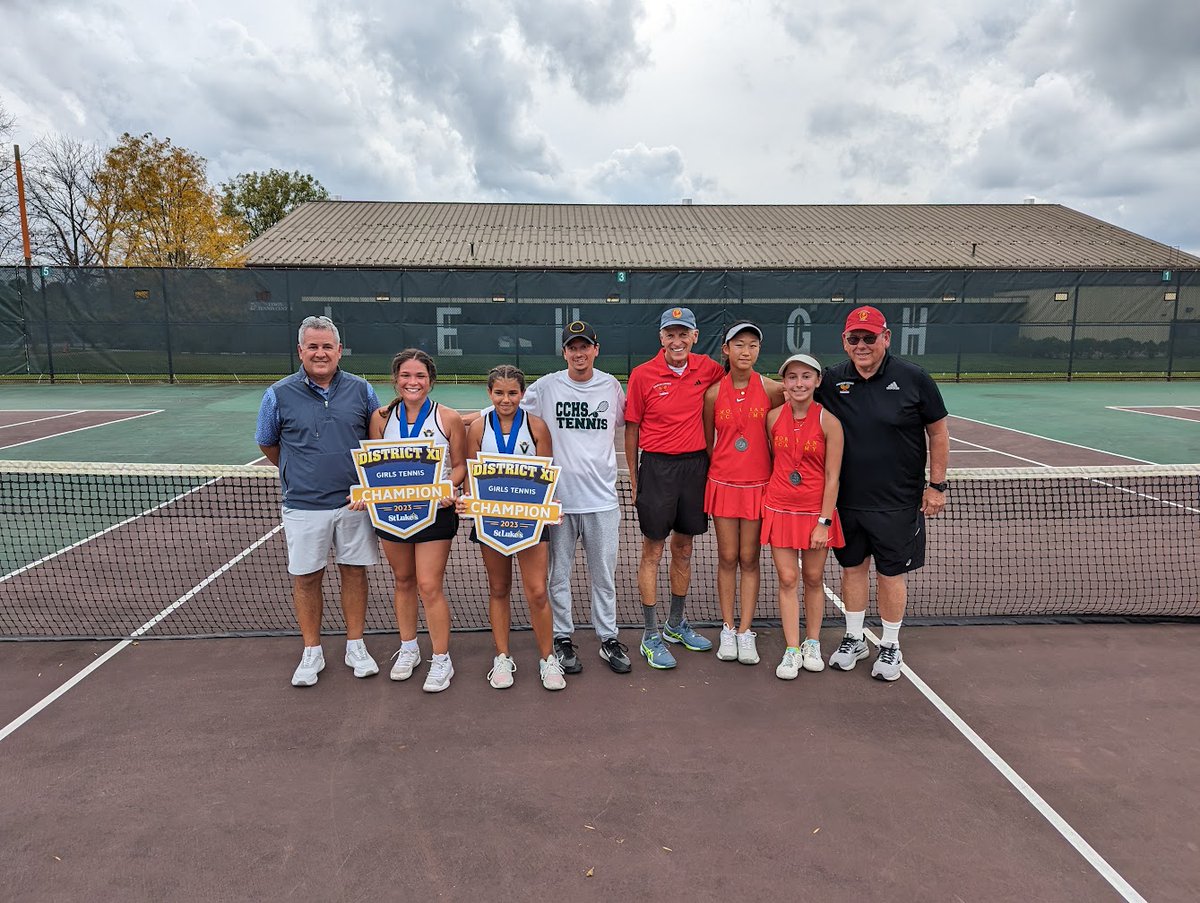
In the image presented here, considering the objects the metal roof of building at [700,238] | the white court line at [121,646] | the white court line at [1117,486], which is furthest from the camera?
the metal roof of building at [700,238]

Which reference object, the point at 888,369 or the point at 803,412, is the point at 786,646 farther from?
the point at 888,369

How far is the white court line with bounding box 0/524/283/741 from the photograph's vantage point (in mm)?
3674

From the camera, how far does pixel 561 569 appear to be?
4160 mm

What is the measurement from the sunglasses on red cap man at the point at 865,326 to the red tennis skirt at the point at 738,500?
0.92 m

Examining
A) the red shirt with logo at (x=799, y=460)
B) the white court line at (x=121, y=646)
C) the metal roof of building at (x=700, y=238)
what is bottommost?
the white court line at (x=121, y=646)

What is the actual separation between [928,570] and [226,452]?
9286 mm

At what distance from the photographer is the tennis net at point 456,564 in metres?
5.00

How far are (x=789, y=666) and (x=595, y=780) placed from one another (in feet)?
4.63

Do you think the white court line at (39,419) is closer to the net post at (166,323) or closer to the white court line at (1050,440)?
the net post at (166,323)

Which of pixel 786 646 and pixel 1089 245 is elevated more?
pixel 1089 245

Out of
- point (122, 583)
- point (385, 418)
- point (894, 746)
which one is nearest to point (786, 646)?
point (894, 746)

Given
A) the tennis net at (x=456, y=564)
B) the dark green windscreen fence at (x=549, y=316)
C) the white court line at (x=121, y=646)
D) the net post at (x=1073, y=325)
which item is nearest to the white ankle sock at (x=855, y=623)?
the tennis net at (x=456, y=564)

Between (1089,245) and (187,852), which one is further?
(1089,245)

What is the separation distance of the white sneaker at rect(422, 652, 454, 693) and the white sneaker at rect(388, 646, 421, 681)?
0.38ft
